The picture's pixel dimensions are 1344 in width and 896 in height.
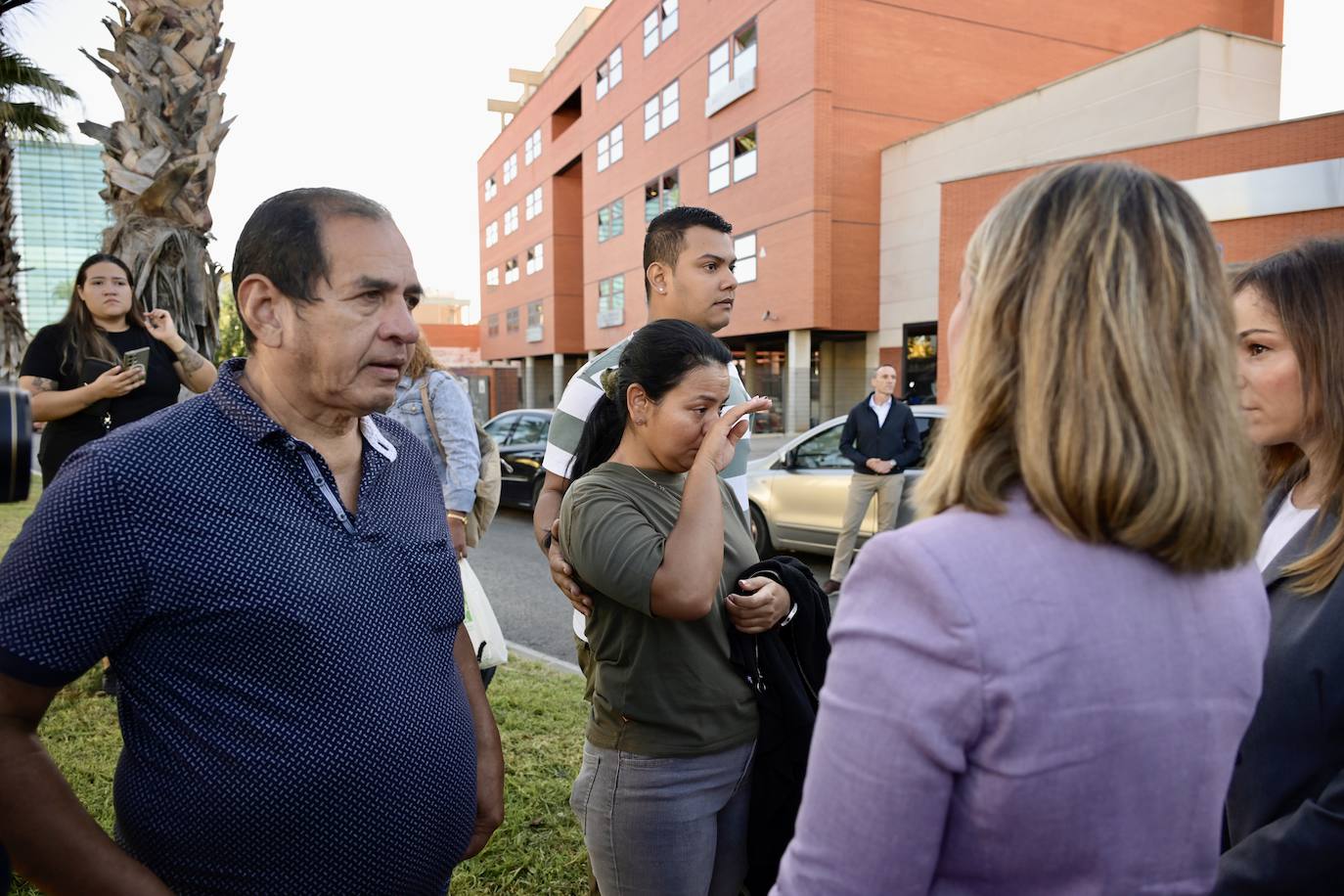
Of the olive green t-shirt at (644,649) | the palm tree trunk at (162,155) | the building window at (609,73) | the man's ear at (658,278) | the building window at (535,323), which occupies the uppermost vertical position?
the building window at (609,73)

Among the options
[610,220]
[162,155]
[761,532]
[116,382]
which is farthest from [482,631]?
[610,220]

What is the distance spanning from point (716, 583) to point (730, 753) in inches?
17.7

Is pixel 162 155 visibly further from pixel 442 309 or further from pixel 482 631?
pixel 442 309

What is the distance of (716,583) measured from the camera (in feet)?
6.15

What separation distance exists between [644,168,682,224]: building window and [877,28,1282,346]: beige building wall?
8.13 metres

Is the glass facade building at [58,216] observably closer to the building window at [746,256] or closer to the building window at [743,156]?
the building window at [743,156]

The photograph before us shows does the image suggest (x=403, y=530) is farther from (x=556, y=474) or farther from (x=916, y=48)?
(x=916, y=48)

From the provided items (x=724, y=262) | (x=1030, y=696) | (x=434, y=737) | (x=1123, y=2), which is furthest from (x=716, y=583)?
(x=1123, y=2)

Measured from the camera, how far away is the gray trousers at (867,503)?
26.7ft

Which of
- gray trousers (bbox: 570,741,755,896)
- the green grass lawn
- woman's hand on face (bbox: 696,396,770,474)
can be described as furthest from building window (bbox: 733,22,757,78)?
gray trousers (bbox: 570,741,755,896)

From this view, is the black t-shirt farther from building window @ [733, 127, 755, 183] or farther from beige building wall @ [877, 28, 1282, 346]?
building window @ [733, 127, 755, 183]

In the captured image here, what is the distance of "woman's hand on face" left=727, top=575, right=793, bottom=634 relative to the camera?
195cm

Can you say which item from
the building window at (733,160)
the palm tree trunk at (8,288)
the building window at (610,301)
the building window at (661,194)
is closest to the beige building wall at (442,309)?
the building window at (610,301)

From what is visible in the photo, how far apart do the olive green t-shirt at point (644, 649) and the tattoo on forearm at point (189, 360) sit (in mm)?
2825
